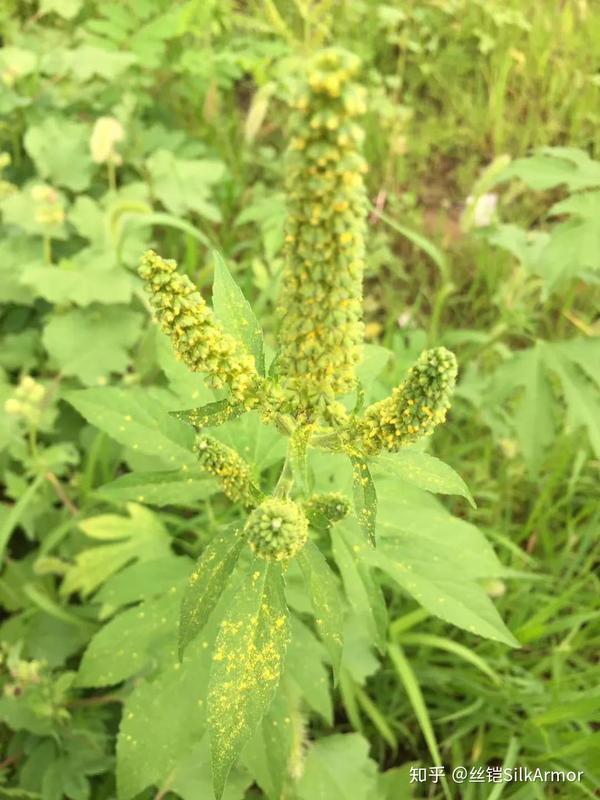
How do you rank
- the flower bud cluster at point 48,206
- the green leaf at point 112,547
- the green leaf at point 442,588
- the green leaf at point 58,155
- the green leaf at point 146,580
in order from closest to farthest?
the green leaf at point 442,588 → the green leaf at point 146,580 → the green leaf at point 112,547 → the flower bud cluster at point 48,206 → the green leaf at point 58,155

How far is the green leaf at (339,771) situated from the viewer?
2299 millimetres

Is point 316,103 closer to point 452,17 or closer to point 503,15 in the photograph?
point 503,15

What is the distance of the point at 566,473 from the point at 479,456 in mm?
420

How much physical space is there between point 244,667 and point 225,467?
0.44 meters

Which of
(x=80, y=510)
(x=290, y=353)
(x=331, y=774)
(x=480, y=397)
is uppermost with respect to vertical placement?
(x=290, y=353)

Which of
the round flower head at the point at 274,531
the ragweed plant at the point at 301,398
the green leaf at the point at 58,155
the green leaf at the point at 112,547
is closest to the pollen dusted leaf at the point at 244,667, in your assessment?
the ragweed plant at the point at 301,398

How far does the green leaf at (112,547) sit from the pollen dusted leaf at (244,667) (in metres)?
1.03

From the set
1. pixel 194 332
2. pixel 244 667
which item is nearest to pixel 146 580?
pixel 244 667

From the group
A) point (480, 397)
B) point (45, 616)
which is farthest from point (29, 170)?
point (480, 397)

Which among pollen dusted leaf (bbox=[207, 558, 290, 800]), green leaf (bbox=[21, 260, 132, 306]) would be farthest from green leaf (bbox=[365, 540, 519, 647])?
green leaf (bbox=[21, 260, 132, 306])

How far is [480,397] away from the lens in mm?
3195

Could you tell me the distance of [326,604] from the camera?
60.9 inches

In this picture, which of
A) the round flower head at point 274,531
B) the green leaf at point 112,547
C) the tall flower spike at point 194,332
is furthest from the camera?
the green leaf at point 112,547

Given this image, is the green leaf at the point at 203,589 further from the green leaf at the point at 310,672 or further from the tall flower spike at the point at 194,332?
the green leaf at the point at 310,672
